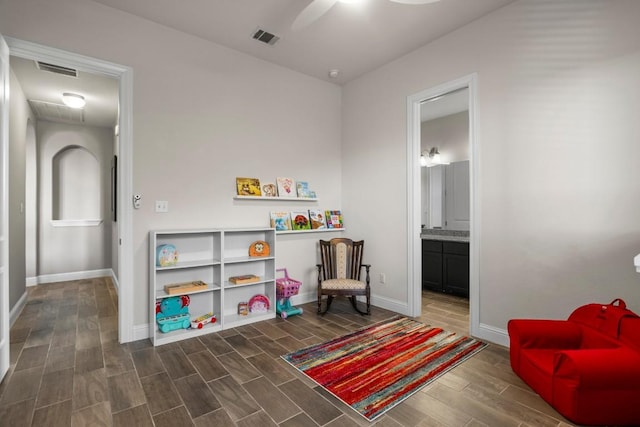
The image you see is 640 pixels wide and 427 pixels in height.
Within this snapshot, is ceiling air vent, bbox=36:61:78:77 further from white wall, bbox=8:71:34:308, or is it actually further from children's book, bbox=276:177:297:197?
children's book, bbox=276:177:297:197

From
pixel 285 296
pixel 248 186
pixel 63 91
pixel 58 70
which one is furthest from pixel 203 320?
pixel 63 91

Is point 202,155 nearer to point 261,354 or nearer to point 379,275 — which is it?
point 261,354

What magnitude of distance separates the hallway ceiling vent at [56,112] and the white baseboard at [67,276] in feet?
8.68

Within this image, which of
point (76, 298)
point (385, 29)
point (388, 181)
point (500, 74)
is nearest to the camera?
point (500, 74)

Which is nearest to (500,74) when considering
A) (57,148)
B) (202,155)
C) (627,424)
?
(627,424)

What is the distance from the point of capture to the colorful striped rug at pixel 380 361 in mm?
2057

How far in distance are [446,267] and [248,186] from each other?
299cm

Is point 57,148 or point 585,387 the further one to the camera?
point 57,148

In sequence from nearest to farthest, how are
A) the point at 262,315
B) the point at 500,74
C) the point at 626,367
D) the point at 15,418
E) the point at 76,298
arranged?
the point at 626,367 → the point at 15,418 → the point at 500,74 → the point at 262,315 → the point at 76,298

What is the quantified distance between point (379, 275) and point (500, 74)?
2504 millimetres

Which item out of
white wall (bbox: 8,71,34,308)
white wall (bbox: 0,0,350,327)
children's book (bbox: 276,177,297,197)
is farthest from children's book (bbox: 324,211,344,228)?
white wall (bbox: 8,71,34,308)

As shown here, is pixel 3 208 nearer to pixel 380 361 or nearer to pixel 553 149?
pixel 380 361

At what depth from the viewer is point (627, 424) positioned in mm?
1715

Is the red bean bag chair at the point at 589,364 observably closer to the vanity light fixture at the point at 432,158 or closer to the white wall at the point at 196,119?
the white wall at the point at 196,119
